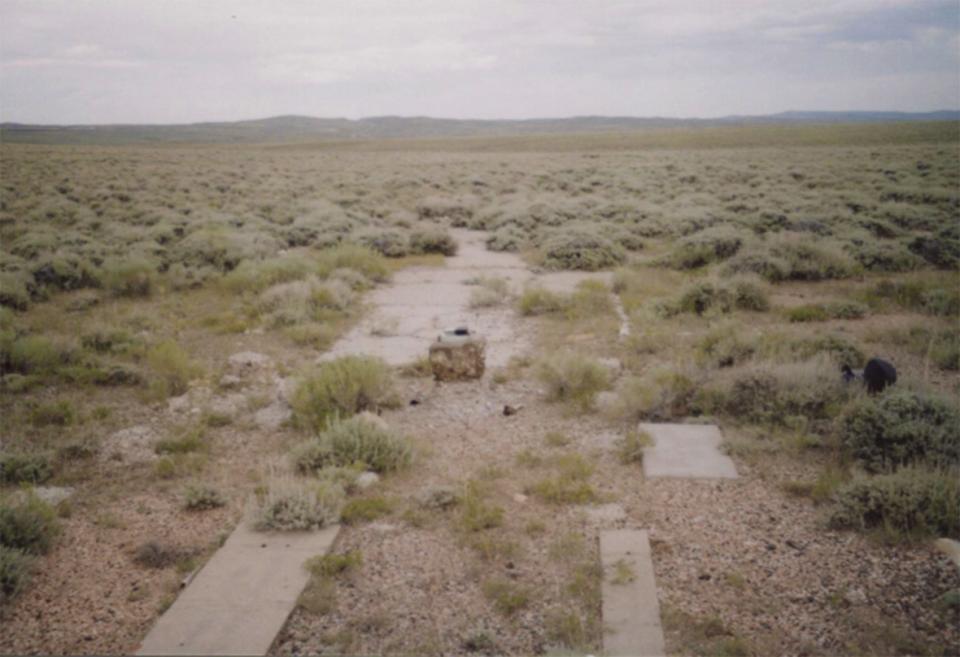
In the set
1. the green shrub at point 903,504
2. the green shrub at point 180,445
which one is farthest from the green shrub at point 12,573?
the green shrub at point 903,504

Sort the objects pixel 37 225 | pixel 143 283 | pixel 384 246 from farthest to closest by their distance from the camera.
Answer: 1. pixel 37 225
2. pixel 384 246
3. pixel 143 283

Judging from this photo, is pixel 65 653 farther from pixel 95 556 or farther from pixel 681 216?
pixel 681 216

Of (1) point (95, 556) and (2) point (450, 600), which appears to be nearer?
(2) point (450, 600)

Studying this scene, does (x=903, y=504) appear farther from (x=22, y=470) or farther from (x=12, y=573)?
(x=22, y=470)

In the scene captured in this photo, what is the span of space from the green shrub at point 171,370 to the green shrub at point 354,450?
2553 millimetres

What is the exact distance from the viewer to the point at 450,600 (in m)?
3.91

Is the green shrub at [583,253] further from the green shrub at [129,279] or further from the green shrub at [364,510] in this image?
the green shrub at [364,510]

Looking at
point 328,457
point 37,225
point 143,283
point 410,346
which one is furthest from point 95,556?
point 37,225

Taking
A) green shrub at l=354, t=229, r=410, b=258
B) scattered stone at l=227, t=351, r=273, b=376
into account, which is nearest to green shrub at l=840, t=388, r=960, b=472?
scattered stone at l=227, t=351, r=273, b=376

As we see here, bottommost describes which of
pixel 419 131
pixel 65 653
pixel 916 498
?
pixel 65 653

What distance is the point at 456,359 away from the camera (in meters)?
7.55

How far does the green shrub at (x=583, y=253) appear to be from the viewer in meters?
14.1

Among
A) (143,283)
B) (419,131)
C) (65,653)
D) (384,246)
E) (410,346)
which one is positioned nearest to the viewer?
(65,653)

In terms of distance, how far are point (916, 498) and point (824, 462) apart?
3.44ft
